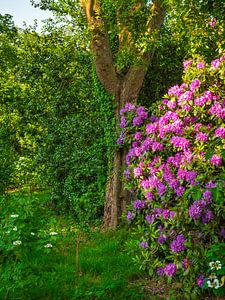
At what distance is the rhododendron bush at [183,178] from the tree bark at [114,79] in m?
1.34

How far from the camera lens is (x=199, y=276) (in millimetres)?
5219

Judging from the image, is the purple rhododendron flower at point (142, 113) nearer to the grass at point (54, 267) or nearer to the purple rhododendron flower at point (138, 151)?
the purple rhododendron flower at point (138, 151)

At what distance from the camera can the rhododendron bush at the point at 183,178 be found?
525 centimetres

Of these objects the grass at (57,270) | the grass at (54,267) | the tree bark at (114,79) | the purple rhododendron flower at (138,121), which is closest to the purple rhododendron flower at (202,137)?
the purple rhododendron flower at (138,121)

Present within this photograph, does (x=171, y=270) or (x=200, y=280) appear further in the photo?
(x=171, y=270)

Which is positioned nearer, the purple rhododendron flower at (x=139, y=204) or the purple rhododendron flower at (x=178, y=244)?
the purple rhododendron flower at (x=178, y=244)

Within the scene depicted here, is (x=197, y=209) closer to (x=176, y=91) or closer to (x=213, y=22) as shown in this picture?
(x=176, y=91)

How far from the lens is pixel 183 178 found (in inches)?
223

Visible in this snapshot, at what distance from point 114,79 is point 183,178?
3580 mm

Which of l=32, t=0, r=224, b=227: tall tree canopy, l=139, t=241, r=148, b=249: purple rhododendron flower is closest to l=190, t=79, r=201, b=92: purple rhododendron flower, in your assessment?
l=32, t=0, r=224, b=227: tall tree canopy

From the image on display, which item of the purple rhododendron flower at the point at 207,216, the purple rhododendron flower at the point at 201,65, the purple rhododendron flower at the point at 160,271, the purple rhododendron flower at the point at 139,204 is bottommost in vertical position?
the purple rhododendron flower at the point at 160,271

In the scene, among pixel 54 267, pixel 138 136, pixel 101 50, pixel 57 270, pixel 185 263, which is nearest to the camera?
pixel 185 263

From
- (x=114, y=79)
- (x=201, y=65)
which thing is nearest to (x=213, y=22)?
(x=201, y=65)

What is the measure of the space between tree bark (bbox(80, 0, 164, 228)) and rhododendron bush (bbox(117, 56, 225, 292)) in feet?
4.41
